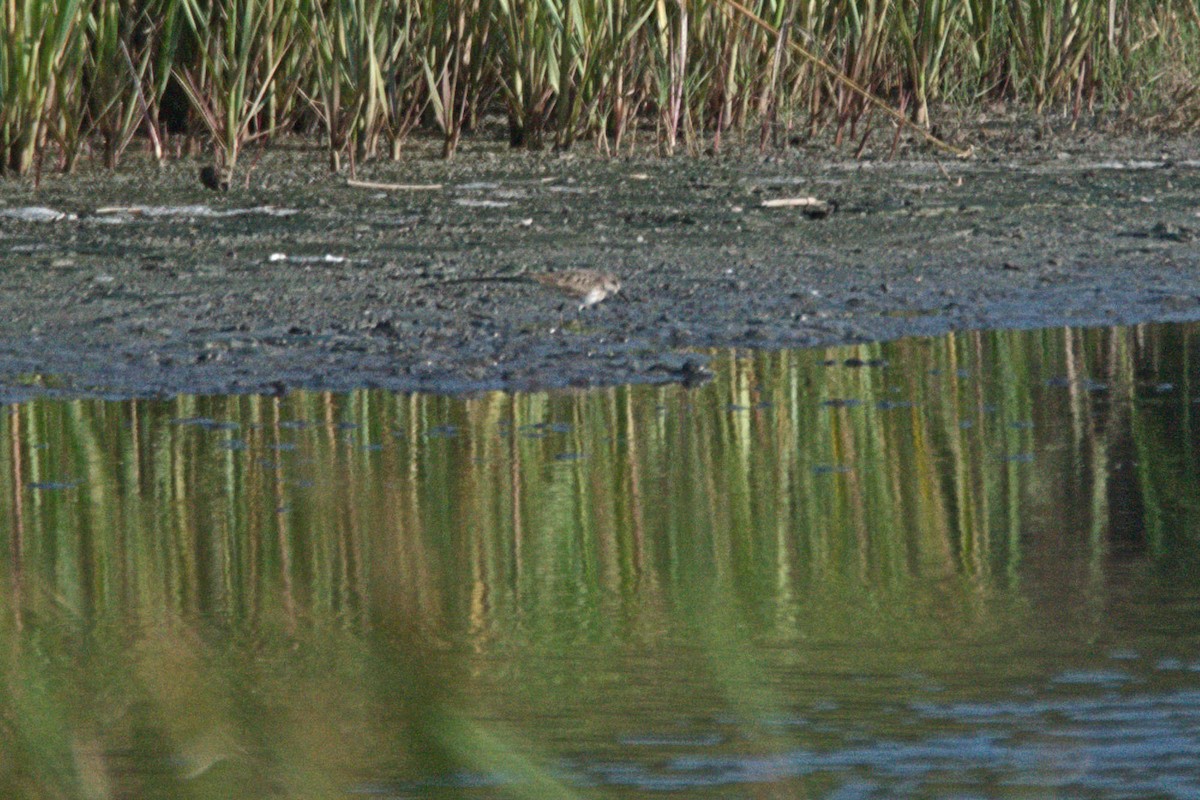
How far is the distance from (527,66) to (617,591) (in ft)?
13.6

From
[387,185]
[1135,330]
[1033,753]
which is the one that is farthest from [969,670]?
[387,185]

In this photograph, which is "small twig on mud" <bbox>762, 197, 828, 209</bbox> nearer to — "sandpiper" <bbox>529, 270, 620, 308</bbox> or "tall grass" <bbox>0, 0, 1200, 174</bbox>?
"tall grass" <bbox>0, 0, 1200, 174</bbox>

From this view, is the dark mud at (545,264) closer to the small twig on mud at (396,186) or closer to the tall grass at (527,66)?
the small twig on mud at (396,186)

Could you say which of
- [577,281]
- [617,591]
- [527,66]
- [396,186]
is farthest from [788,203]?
[617,591]

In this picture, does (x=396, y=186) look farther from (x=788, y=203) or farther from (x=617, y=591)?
(x=617, y=591)

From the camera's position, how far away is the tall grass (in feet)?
17.6

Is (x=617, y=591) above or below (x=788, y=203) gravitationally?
below

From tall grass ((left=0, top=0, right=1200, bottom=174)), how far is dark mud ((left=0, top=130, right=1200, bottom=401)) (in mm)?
160

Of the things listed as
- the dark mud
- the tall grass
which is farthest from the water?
the tall grass

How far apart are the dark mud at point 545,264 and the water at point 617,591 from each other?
0.26 meters

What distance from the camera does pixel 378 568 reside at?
82.7 inches

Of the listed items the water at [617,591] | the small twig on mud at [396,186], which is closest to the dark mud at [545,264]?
the small twig on mud at [396,186]

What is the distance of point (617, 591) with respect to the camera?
197cm

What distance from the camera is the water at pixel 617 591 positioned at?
1301 mm
